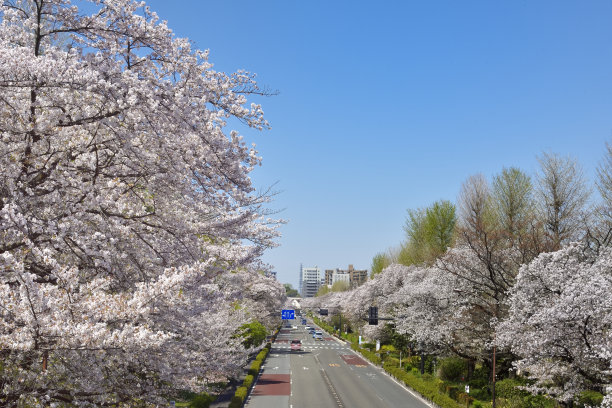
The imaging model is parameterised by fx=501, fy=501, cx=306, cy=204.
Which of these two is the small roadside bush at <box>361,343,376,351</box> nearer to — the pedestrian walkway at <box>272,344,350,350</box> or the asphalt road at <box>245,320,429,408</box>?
the asphalt road at <box>245,320,429,408</box>

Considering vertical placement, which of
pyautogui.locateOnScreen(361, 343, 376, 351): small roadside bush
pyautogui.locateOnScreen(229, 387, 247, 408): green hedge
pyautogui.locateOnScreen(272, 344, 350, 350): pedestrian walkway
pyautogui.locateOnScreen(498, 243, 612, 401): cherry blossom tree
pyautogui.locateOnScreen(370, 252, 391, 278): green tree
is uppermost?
pyautogui.locateOnScreen(370, 252, 391, 278): green tree

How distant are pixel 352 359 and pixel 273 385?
21.9m

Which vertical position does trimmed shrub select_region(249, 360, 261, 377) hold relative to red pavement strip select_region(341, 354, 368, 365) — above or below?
above

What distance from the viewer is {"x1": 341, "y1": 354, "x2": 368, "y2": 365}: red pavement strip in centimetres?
5568

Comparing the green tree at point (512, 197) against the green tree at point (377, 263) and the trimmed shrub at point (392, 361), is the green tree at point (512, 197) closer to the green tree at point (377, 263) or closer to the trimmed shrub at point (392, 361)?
the trimmed shrub at point (392, 361)

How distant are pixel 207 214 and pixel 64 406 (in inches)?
175

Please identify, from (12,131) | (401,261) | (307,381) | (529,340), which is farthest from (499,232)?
(401,261)

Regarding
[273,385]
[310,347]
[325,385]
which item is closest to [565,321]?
[325,385]

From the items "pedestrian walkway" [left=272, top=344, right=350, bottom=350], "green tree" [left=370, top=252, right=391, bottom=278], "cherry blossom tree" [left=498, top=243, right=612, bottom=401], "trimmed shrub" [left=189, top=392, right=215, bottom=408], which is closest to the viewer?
"cherry blossom tree" [left=498, top=243, right=612, bottom=401]

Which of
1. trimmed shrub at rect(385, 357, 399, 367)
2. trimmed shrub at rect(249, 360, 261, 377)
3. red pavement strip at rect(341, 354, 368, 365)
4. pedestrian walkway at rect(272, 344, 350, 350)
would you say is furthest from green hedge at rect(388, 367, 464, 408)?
pedestrian walkway at rect(272, 344, 350, 350)

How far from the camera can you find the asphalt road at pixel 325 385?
106 ft

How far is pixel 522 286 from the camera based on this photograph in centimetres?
2041

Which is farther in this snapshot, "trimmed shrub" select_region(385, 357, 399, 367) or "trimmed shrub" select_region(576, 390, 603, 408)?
"trimmed shrub" select_region(385, 357, 399, 367)

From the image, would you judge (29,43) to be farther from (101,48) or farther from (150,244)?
(150,244)
